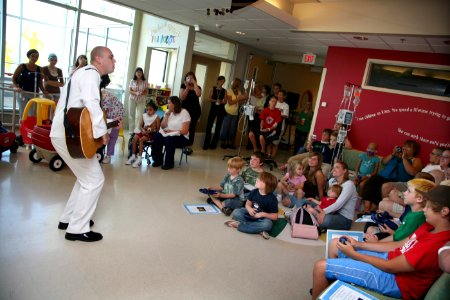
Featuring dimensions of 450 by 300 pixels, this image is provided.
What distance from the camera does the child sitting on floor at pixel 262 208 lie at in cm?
353

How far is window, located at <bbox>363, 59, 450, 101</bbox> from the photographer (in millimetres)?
5781

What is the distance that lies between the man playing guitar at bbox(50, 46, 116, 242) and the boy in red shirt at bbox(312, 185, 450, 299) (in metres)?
1.87

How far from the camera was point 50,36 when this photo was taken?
307 inches

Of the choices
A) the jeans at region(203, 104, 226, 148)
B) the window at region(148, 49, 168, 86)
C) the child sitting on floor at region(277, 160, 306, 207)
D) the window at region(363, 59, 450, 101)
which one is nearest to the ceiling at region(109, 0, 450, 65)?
the window at region(363, 59, 450, 101)

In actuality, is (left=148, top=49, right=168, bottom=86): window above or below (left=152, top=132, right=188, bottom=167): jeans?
above

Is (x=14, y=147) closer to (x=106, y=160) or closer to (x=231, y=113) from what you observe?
(x=106, y=160)

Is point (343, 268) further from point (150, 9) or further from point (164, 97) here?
point (164, 97)

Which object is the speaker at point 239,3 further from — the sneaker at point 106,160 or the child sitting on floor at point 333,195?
the sneaker at point 106,160

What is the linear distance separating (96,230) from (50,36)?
646 cm

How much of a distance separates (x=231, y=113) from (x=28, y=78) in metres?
4.24

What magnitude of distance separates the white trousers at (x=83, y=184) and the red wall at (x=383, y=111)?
538 cm

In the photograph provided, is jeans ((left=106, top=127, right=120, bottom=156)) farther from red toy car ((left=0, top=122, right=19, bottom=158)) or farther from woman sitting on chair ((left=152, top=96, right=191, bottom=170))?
red toy car ((left=0, top=122, right=19, bottom=158))

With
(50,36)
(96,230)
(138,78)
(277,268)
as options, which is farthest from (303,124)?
(50,36)

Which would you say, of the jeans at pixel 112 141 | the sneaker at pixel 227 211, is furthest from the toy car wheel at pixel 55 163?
the sneaker at pixel 227 211
